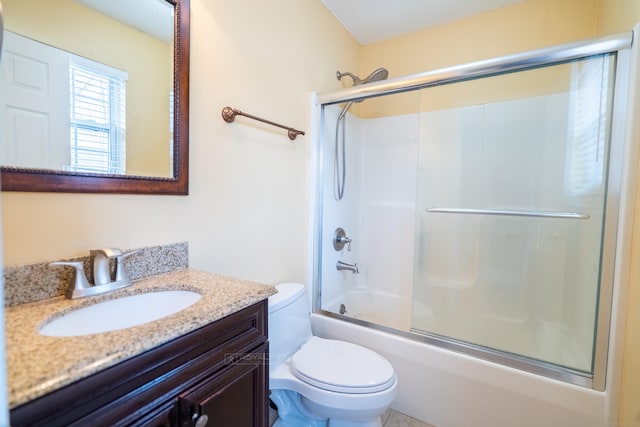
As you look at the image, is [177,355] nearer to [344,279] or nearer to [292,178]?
[292,178]

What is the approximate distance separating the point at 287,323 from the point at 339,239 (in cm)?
97

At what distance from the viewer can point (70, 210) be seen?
852 millimetres

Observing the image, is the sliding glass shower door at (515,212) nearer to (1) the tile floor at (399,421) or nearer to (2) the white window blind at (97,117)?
(1) the tile floor at (399,421)

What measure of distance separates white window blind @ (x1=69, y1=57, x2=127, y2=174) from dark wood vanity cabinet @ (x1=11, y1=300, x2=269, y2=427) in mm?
639

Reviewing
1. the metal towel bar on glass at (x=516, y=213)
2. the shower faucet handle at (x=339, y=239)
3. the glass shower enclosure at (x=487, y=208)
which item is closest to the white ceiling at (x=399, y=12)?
the glass shower enclosure at (x=487, y=208)

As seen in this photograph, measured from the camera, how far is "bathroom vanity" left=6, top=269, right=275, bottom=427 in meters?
0.49

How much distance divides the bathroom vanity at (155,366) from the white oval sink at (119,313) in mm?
26

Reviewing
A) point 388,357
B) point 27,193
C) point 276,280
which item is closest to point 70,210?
point 27,193

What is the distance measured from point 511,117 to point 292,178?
1551mm

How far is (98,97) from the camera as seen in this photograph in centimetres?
91

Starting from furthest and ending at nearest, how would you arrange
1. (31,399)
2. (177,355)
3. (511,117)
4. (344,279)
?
(344,279)
(511,117)
(177,355)
(31,399)

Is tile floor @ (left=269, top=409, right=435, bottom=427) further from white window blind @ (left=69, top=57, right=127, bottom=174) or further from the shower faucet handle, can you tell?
white window blind @ (left=69, top=57, right=127, bottom=174)

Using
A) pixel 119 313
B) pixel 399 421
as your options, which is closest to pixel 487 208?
pixel 399 421

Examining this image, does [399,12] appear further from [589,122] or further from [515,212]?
[515,212]
